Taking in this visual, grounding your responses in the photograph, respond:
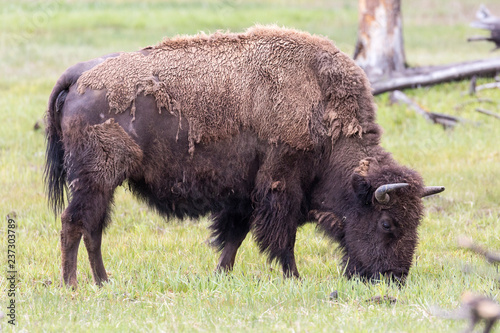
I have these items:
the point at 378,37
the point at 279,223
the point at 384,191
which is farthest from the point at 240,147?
the point at 378,37

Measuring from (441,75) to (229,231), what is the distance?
7147 millimetres

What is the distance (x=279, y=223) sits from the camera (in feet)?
17.8

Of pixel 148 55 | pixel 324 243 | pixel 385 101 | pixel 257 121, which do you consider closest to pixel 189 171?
pixel 257 121

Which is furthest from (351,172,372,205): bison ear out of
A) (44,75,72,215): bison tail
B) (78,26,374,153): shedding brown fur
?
(44,75,72,215): bison tail

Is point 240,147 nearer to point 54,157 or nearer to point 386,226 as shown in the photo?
point 386,226

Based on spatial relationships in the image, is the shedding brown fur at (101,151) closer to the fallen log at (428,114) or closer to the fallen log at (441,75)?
the fallen log at (428,114)

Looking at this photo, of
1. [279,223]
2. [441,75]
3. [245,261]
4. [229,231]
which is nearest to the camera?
[279,223]

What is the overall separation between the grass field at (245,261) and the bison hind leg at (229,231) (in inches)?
6.3

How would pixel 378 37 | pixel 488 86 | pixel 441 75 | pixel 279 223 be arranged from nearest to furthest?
pixel 279 223 < pixel 488 86 < pixel 441 75 < pixel 378 37

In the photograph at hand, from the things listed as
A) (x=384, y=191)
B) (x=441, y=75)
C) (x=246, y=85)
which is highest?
(x=246, y=85)

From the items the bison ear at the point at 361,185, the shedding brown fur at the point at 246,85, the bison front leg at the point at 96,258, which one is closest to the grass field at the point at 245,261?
the bison front leg at the point at 96,258

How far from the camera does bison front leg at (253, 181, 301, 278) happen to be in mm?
5418

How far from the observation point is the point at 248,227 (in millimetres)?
5938

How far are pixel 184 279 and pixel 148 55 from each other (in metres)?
1.85
